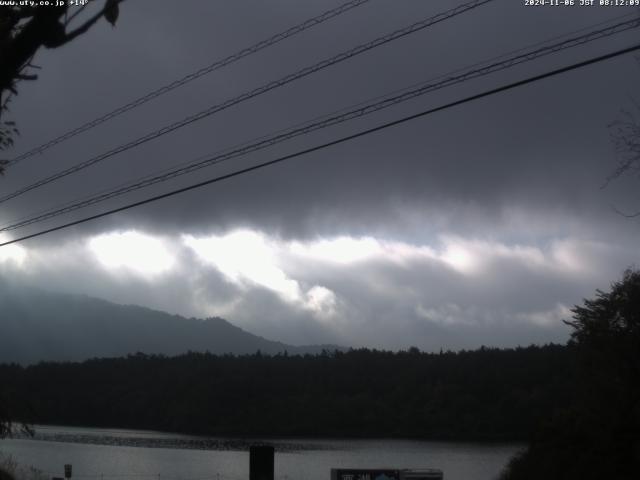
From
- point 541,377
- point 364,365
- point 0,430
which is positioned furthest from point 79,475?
point 364,365

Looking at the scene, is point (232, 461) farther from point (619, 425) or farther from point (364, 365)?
point (364, 365)

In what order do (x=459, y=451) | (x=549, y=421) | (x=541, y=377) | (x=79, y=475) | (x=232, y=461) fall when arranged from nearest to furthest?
(x=549, y=421) → (x=79, y=475) → (x=232, y=461) → (x=459, y=451) → (x=541, y=377)

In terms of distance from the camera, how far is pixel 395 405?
370 feet

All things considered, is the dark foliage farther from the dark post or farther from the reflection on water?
the reflection on water

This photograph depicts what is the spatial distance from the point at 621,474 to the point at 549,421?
22.3ft

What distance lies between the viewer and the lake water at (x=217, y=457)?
56.5m

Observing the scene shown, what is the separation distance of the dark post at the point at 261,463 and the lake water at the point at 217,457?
3271 cm

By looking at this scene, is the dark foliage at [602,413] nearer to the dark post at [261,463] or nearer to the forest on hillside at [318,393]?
the dark post at [261,463]

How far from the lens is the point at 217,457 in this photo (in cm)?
7225

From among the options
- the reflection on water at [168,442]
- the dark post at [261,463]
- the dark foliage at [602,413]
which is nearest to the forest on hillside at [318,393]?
the reflection on water at [168,442]

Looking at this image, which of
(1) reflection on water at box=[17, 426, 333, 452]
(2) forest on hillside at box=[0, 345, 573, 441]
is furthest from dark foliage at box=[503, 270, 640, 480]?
(2) forest on hillside at box=[0, 345, 573, 441]

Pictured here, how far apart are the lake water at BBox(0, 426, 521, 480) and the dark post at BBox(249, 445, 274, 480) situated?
3271 cm

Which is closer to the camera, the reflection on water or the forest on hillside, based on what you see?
the reflection on water

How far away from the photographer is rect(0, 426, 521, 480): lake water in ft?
185
